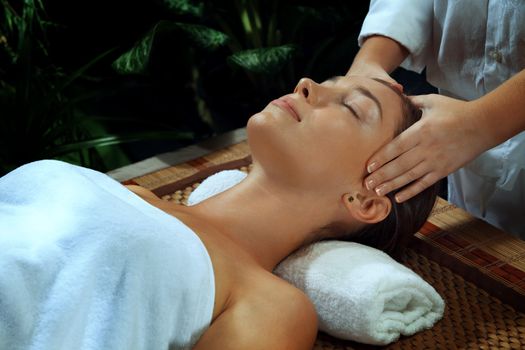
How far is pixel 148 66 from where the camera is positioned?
2912 mm

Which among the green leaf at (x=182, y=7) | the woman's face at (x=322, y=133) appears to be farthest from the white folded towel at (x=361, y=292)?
the green leaf at (x=182, y=7)

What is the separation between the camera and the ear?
1.59m

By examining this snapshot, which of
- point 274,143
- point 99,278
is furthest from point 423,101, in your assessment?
point 99,278

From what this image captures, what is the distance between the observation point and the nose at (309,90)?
1564mm

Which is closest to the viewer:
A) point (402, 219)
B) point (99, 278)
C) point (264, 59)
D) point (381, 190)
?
point (99, 278)

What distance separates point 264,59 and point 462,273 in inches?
53.9

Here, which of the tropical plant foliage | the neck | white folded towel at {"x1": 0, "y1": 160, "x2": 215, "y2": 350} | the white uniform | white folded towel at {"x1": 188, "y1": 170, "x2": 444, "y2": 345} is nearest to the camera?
white folded towel at {"x1": 0, "y1": 160, "x2": 215, "y2": 350}

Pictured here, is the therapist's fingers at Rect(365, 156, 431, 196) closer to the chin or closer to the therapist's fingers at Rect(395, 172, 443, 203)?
the therapist's fingers at Rect(395, 172, 443, 203)

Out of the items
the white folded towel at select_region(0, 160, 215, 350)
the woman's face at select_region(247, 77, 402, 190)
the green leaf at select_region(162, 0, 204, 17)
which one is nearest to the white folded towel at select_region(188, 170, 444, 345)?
the woman's face at select_region(247, 77, 402, 190)

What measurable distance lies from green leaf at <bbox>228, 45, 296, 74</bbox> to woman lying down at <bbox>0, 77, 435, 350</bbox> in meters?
1.22

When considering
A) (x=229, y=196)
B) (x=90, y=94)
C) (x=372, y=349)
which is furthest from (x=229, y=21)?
(x=372, y=349)

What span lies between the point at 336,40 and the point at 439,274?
1827 millimetres

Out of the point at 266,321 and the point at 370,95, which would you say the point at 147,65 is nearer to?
the point at 370,95

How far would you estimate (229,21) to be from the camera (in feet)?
10.7
